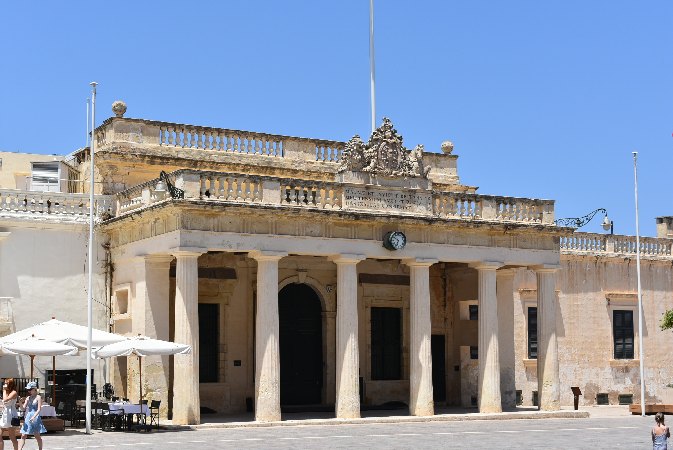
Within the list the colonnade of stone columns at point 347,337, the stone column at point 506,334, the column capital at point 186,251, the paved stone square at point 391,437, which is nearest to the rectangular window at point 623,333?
the stone column at point 506,334

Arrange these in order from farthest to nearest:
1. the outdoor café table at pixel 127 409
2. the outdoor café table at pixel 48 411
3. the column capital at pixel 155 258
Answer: the column capital at pixel 155 258 → the outdoor café table at pixel 127 409 → the outdoor café table at pixel 48 411

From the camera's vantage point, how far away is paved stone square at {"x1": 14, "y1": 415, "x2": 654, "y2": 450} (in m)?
21.0

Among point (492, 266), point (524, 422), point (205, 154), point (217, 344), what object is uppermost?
point (205, 154)

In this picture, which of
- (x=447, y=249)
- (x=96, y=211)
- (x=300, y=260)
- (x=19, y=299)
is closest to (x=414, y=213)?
(x=447, y=249)

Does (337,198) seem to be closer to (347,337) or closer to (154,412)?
(347,337)

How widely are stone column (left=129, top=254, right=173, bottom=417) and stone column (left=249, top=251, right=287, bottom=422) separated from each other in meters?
2.34

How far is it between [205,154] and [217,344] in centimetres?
518

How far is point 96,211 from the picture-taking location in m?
29.1

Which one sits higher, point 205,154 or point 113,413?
point 205,154

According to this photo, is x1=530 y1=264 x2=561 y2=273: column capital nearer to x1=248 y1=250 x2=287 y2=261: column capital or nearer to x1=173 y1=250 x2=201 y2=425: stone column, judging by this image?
x1=248 y1=250 x2=287 y2=261: column capital

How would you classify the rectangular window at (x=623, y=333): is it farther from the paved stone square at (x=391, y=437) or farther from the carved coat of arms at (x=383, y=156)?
the carved coat of arms at (x=383, y=156)

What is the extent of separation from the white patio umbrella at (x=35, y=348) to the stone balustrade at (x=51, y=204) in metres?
5.14

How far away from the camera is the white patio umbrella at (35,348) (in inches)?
916

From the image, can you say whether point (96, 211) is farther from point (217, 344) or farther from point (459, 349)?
point (459, 349)
